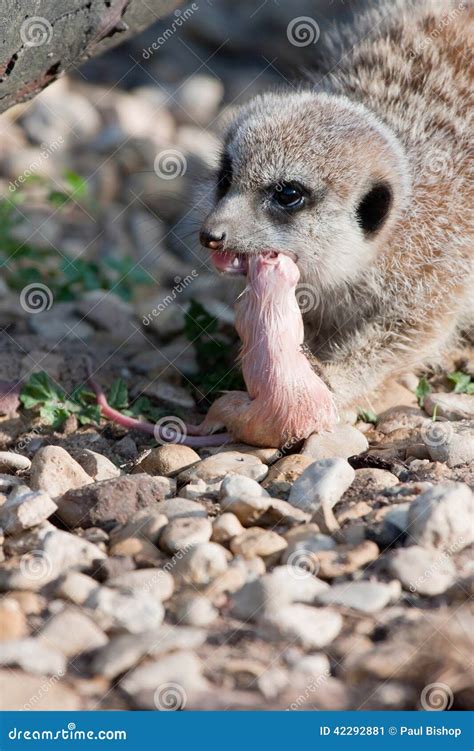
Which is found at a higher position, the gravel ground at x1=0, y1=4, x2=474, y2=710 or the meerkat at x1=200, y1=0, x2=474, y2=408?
the meerkat at x1=200, y1=0, x2=474, y2=408


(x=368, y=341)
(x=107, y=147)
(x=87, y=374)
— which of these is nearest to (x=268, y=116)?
(x=368, y=341)

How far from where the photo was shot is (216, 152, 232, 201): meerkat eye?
4195mm

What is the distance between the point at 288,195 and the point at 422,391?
41.7 inches

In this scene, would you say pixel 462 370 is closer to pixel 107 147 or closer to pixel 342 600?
pixel 342 600

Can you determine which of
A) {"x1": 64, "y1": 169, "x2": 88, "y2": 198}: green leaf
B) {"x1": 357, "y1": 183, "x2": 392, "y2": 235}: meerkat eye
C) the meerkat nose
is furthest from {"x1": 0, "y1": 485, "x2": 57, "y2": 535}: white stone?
{"x1": 64, "y1": 169, "x2": 88, "y2": 198}: green leaf

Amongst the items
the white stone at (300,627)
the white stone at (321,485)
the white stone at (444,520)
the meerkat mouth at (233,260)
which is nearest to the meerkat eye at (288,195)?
the meerkat mouth at (233,260)

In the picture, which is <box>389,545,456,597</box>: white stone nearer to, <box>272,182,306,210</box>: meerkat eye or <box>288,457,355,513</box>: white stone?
<box>288,457,355,513</box>: white stone

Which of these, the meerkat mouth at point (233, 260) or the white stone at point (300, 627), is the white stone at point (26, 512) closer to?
the white stone at point (300, 627)

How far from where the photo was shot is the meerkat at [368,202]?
3963 mm

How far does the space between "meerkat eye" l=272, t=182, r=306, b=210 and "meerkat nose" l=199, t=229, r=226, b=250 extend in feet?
1.00

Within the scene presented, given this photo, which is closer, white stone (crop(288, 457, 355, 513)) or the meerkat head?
white stone (crop(288, 457, 355, 513))

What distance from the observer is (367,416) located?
4184 millimetres

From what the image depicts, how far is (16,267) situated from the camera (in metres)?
5.30

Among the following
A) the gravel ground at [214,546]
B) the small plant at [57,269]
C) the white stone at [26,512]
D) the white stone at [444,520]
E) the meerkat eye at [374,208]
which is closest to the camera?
the gravel ground at [214,546]
